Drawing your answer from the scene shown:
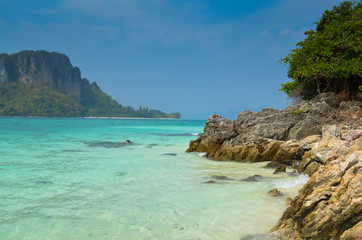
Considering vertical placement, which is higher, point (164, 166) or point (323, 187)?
point (323, 187)

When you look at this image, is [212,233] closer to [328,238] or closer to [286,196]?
[328,238]

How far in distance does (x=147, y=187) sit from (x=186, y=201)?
2.23 meters

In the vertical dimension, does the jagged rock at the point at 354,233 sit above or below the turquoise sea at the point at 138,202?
above

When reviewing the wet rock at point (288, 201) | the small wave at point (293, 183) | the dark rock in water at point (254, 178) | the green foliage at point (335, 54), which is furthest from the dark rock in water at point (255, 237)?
the green foliage at point (335, 54)

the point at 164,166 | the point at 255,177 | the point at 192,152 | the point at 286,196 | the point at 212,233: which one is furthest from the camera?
the point at 192,152

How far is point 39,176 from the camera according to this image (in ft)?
36.0

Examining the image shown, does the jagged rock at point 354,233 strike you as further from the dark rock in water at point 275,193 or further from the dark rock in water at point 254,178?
the dark rock in water at point 254,178

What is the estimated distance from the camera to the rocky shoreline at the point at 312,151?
4.02m

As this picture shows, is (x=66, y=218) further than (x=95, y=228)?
Yes

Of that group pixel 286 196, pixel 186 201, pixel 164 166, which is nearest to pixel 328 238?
pixel 286 196

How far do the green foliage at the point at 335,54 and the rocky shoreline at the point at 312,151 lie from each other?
2.05m

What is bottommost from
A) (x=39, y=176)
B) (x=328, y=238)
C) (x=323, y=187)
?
(x=39, y=176)

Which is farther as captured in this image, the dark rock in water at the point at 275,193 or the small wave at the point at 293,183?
the small wave at the point at 293,183

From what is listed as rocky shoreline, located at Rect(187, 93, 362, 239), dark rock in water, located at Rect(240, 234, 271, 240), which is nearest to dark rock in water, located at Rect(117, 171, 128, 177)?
rocky shoreline, located at Rect(187, 93, 362, 239)
